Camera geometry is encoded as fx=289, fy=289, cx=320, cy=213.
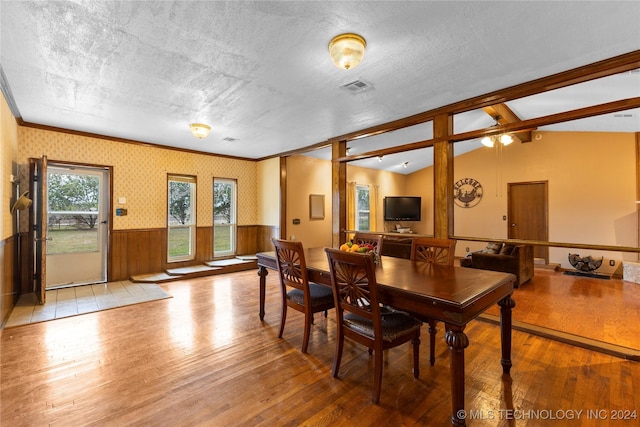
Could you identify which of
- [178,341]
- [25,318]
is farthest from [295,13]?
[25,318]

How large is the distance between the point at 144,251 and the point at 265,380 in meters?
4.22

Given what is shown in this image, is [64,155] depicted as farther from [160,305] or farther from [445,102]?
[445,102]

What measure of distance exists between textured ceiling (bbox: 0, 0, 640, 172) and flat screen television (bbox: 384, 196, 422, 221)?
4.83 metres

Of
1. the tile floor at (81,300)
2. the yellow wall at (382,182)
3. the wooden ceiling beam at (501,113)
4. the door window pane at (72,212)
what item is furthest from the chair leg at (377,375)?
the yellow wall at (382,182)

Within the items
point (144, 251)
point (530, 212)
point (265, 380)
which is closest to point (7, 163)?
point (144, 251)

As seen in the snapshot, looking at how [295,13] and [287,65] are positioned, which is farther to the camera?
[287,65]

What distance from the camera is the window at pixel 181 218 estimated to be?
5.60 metres

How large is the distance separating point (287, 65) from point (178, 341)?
270cm

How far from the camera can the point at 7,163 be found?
128 inches

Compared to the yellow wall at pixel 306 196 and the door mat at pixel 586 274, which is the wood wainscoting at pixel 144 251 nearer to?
the yellow wall at pixel 306 196

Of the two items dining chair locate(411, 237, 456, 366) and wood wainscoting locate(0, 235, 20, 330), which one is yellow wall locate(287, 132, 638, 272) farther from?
wood wainscoting locate(0, 235, 20, 330)

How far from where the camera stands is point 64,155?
14.4 ft

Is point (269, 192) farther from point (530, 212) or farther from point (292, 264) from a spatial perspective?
point (530, 212)

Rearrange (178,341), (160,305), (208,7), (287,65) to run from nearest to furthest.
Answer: (208,7) < (287,65) < (178,341) < (160,305)
